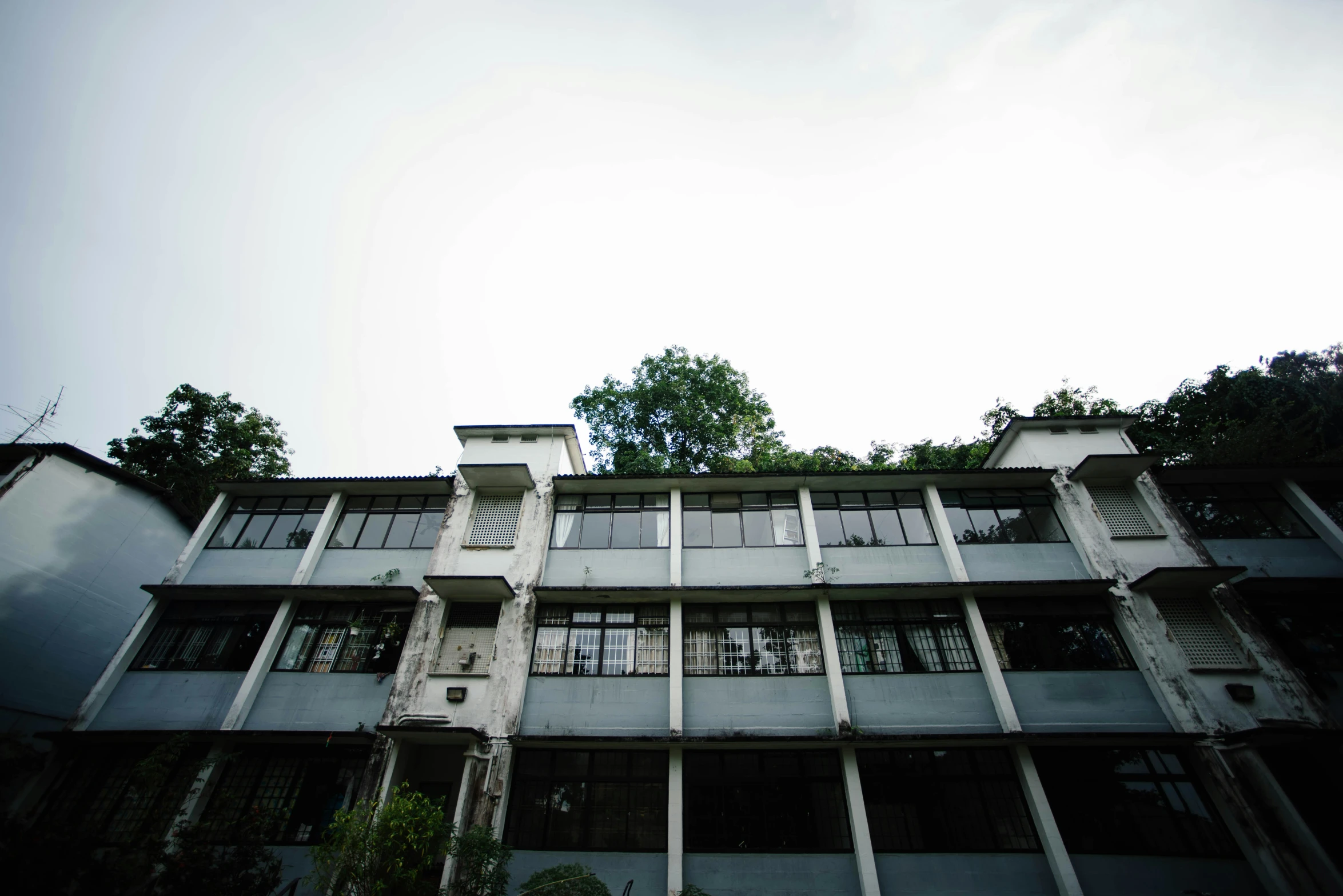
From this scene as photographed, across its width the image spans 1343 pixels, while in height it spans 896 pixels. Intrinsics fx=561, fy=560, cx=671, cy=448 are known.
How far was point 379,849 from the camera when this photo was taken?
8594mm

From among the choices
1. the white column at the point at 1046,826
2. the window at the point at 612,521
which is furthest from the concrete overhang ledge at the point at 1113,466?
the window at the point at 612,521

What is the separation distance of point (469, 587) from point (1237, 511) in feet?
62.1

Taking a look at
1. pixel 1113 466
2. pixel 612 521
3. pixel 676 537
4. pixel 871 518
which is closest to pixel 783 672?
pixel 676 537

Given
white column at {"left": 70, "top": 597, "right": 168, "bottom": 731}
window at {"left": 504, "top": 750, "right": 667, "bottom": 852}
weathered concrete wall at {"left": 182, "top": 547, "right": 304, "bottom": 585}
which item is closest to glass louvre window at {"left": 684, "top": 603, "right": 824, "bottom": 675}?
window at {"left": 504, "top": 750, "right": 667, "bottom": 852}

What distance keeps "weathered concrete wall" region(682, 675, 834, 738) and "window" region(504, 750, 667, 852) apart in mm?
1122

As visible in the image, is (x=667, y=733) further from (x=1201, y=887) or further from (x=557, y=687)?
(x=1201, y=887)

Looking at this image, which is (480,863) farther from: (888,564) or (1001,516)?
(1001,516)

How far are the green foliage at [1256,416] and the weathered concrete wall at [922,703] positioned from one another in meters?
12.6

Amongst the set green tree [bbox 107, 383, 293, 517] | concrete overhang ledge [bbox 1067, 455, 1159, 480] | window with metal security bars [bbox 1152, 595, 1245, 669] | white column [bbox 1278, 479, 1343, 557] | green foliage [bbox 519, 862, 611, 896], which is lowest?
green foliage [bbox 519, 862, 611, 896]

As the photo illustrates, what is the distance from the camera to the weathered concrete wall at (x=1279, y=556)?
42.6 ft

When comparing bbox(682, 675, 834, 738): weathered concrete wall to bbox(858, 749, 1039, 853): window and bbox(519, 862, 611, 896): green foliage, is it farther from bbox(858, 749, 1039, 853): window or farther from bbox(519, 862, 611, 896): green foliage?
bbox(519, 862, 611, 896): green foliage

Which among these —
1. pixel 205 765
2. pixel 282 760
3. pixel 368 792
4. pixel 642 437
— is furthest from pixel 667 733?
pixel 642 437

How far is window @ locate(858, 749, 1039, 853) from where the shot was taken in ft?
33.6

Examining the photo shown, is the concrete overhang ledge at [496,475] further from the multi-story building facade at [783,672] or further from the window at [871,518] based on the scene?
the window at [871,518]
